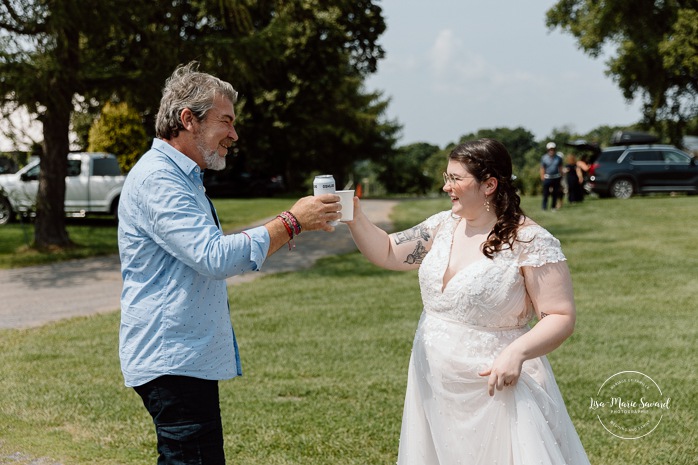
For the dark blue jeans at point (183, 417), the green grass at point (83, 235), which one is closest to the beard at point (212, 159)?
the dark blue jeans at point (183, 417)

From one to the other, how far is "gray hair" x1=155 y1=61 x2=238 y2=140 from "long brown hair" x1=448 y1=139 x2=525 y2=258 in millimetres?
1043

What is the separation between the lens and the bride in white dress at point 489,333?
125 inches

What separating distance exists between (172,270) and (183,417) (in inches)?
22.7

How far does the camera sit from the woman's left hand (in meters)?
3.10

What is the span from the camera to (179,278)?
2979 mm

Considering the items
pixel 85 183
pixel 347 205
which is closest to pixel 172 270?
pixel 347 205

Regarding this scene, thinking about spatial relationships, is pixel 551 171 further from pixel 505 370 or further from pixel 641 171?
pixel 505 370

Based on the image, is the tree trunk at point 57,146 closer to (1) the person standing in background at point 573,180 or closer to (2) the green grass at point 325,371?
(2) the green grass at point 325,371

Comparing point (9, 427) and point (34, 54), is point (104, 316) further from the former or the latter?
point (34, 54)

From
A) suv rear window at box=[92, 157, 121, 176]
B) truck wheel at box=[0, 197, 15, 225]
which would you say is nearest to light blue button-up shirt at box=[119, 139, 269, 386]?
suv rear window at box=[92, 157, 121, 176]

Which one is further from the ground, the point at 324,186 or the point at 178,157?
the point at 178,157

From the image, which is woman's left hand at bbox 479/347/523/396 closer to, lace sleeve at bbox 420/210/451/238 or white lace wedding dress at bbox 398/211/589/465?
white lace wedding dress at bbox 398/211/589/465

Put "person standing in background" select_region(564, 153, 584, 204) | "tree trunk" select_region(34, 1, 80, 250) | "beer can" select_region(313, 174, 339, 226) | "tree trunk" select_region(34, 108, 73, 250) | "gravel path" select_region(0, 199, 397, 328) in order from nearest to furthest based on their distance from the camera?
"beer can" select_region(313, 174, 339, 226)
"gravel path" select_region(0, 199, 397, 328)
"tree trunk" select_region(34, 1, 80, 250)
"tree trunk" select_region(34, 108, 73, 250)
"person standing in background" select_region(564, 153, 584, 204)

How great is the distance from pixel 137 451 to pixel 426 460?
102 inches
